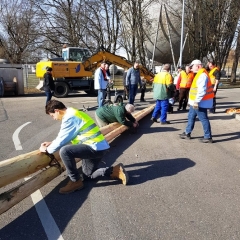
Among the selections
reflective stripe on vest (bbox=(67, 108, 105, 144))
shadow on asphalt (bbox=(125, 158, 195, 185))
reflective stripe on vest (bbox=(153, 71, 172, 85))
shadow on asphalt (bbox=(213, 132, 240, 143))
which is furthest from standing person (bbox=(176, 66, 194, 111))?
reflective stripe on vest (bbox=(67, 108, 105, 144))

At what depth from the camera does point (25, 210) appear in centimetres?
347

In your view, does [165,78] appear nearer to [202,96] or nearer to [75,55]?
[202,96]

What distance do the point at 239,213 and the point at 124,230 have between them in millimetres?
1420

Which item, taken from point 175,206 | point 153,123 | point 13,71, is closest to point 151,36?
point 13,71

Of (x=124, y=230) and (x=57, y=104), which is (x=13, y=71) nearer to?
(x=57, y=104)

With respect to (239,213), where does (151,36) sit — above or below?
above

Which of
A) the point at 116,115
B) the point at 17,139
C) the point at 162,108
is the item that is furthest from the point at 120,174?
the point at 162,108

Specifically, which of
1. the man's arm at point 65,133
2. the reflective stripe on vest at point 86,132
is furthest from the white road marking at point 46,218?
the reflective stripe on vest at point 86,132

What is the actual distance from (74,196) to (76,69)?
13516mm

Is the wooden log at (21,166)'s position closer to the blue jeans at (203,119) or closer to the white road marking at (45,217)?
the white road marking at (45,217)

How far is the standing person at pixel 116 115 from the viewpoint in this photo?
6.49 m

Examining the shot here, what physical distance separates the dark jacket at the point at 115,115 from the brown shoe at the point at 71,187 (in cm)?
270

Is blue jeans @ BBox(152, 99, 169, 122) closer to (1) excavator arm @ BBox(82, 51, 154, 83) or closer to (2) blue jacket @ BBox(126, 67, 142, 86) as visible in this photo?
(2) blue jacket @ BBox(126, 67, 142, 86)

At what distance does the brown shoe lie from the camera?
3.91m
